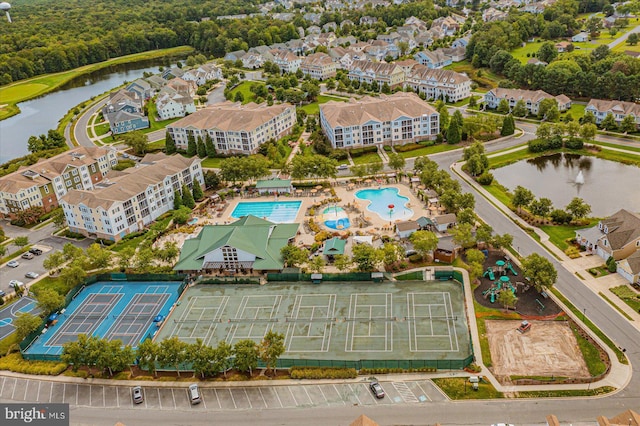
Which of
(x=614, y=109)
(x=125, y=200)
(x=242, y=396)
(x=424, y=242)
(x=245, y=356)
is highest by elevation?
(x=125, y=200)

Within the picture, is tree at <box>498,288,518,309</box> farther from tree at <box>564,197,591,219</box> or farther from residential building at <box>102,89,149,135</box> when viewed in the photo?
residential building at <box>102,89,149,135</box>

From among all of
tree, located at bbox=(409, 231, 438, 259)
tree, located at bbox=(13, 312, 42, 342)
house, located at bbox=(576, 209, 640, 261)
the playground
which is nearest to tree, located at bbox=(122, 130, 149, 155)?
tree, located at bbox=(13, 312, 42, 342)

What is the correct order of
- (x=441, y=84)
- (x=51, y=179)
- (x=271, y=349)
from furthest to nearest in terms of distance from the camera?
(x=441, y=84), (x=51, y=179), (x=271, y=349)

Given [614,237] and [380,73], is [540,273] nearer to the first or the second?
[614,237]

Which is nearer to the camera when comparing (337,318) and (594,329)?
(594,329)

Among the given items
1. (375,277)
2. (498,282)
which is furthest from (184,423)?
(498,282)

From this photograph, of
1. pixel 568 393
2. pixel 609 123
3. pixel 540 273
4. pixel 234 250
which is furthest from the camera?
pixel 609 123

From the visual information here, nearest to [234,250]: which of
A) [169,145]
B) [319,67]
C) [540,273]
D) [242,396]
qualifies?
[242,396]
